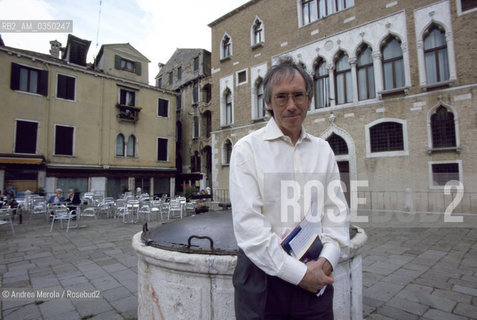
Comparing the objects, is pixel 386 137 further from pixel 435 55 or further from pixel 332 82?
pixel 332 82

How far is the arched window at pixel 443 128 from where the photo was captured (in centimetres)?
1002

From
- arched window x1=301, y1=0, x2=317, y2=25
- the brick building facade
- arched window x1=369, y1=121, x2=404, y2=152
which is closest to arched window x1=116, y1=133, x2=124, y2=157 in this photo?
the brick building facade

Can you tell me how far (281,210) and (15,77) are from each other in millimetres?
19337

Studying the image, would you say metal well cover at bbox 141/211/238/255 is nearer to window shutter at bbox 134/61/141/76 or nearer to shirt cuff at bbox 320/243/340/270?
shirt cuff at bbox 320/243/340/270

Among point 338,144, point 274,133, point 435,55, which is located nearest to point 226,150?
point 338,144

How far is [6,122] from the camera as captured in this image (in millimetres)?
14344

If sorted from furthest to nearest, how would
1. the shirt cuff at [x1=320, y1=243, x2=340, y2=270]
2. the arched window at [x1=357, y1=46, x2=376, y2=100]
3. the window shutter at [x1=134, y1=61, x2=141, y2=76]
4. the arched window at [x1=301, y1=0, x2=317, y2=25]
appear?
the window shutter at [x1=134, y1=61, x2=141, y2=76], the arched window at [x1=301, y1=0, x2=317, y2=25], the arched window at [x1=357, y1=46, x2=376, y2=100], the shirt cuff at [x1=320, y1=243, x2=340, y2=270]

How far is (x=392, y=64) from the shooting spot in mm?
11531

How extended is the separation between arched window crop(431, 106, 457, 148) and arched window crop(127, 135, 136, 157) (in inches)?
739

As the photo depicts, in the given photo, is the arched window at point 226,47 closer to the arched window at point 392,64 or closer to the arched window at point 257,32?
the arched window at point 257,32

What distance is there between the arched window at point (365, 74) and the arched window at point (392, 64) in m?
0.56

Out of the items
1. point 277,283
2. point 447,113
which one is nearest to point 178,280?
point 277,283

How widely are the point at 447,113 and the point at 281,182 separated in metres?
12.1

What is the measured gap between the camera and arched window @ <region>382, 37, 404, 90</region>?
11320 mm
